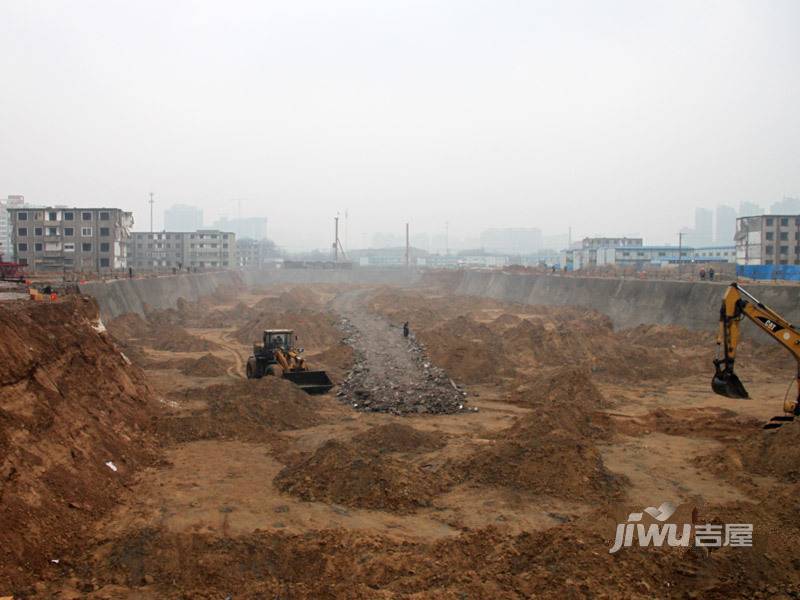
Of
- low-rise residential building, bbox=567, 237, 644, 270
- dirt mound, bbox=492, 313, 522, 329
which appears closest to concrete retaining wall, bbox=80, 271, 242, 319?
dirt mound, bbox=492, 313, 522, 329

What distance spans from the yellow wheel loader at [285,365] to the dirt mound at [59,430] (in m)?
4.97

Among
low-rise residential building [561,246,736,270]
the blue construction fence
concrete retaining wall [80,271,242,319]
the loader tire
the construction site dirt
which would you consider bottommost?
the construction site dirt

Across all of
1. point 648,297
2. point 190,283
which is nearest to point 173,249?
point 190,283

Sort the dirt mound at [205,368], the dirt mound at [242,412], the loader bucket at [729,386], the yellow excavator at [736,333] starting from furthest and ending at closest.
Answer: the dirt mound at [205,368] < the dirt mound at [242,412] < the loader bucket at [729,386] < the yellow excavator at [736,333]

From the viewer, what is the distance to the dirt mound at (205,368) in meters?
29.2

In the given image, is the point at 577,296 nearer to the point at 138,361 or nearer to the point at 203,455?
the point at 138,361

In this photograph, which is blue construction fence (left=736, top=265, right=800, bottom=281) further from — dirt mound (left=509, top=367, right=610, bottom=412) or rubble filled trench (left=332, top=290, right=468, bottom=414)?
rubble filled trench (left=332, top=290, right=468, bottom=414)

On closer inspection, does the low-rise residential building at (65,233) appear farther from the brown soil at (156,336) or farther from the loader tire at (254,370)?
the loader tire at (254,370)

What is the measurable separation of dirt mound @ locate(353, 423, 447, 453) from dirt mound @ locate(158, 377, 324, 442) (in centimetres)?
347

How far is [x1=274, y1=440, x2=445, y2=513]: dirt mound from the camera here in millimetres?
13414

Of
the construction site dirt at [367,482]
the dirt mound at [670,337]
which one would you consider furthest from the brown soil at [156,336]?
the dirt mound at [670,337]

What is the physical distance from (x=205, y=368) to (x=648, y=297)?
34132mm

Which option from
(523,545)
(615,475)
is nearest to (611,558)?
(523,545)

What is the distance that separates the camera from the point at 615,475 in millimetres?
15414
